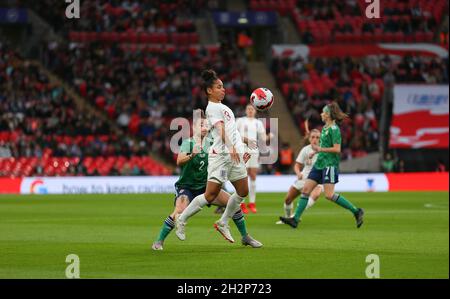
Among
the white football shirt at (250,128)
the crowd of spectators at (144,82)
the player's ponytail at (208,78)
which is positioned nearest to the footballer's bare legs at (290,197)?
the white football shirt at (250,128)

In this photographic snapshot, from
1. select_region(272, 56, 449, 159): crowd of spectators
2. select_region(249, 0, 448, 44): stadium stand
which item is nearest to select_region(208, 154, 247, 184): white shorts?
select_region(272, 56, 449, 159): crowd of spectators

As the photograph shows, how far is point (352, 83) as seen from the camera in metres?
45.7

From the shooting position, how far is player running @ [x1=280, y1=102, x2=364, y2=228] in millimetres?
18531

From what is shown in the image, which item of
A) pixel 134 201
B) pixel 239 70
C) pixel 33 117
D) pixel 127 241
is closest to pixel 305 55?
pixel 239 70

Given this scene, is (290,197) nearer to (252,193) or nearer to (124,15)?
(252,193)

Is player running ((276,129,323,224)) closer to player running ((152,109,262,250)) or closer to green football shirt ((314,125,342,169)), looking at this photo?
green football shirt ((314,125,342,169))

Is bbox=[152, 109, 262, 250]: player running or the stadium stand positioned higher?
the stadium stand

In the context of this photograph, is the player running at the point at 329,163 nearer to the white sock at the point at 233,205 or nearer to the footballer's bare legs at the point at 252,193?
the white sock at the point at 233,205

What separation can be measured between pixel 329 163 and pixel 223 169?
4.66 meters

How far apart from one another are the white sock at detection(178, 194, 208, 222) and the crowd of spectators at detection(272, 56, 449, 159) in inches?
1075

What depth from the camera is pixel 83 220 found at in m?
21.7

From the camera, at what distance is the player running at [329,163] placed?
18531 mm
